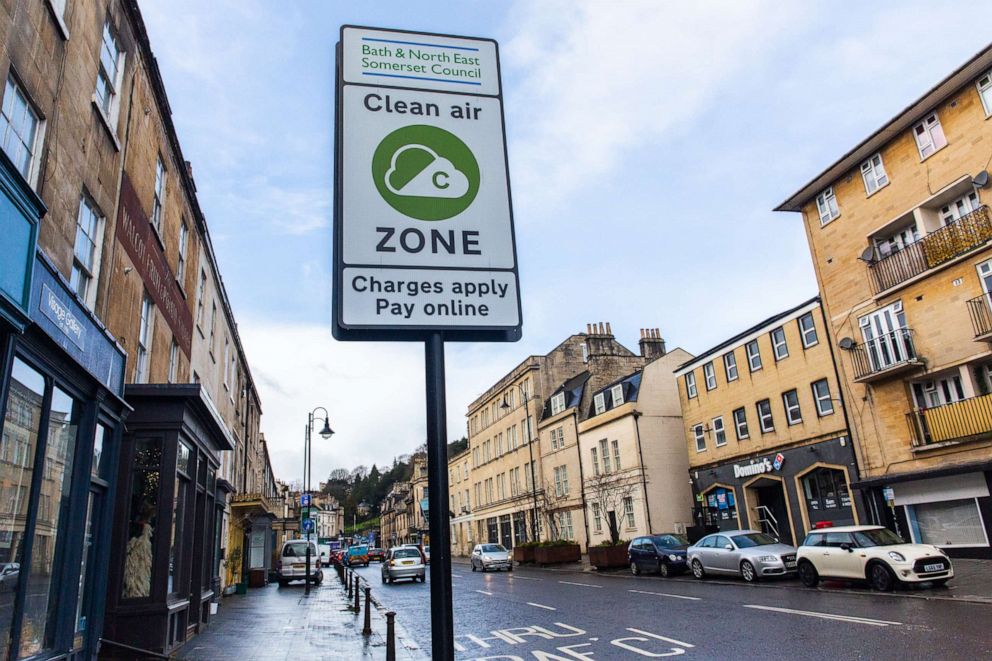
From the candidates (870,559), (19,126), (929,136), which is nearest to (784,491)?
(870,559)

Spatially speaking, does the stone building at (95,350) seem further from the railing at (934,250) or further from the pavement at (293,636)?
the railing at (934,250)

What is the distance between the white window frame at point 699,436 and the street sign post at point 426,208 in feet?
108

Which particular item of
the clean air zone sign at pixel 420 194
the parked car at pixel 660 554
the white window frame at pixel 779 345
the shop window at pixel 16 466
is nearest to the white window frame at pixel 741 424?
the white window frame at pixel 779 345

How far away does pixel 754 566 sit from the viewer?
18750mm

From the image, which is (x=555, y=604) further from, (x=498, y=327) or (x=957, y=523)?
(x=498, y=327)

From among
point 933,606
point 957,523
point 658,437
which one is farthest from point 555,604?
point 658,437

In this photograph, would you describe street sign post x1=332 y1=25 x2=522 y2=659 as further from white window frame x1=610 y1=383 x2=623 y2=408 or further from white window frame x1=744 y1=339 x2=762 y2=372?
white window frame x1=610 y1=383 x2=623 y2=408

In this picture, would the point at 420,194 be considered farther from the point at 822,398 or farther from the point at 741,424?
the point at 741,424

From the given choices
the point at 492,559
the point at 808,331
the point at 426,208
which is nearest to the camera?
the point at 426,208

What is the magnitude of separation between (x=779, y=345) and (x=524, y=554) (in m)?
19.1

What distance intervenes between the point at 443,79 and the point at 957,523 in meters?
23.5

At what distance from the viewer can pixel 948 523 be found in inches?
822

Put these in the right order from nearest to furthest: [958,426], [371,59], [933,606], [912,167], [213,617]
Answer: [371,59] < [933,606] < [213,617] < [958,426] < [912,167]

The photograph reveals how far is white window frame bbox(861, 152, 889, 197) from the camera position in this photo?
23812 mm
